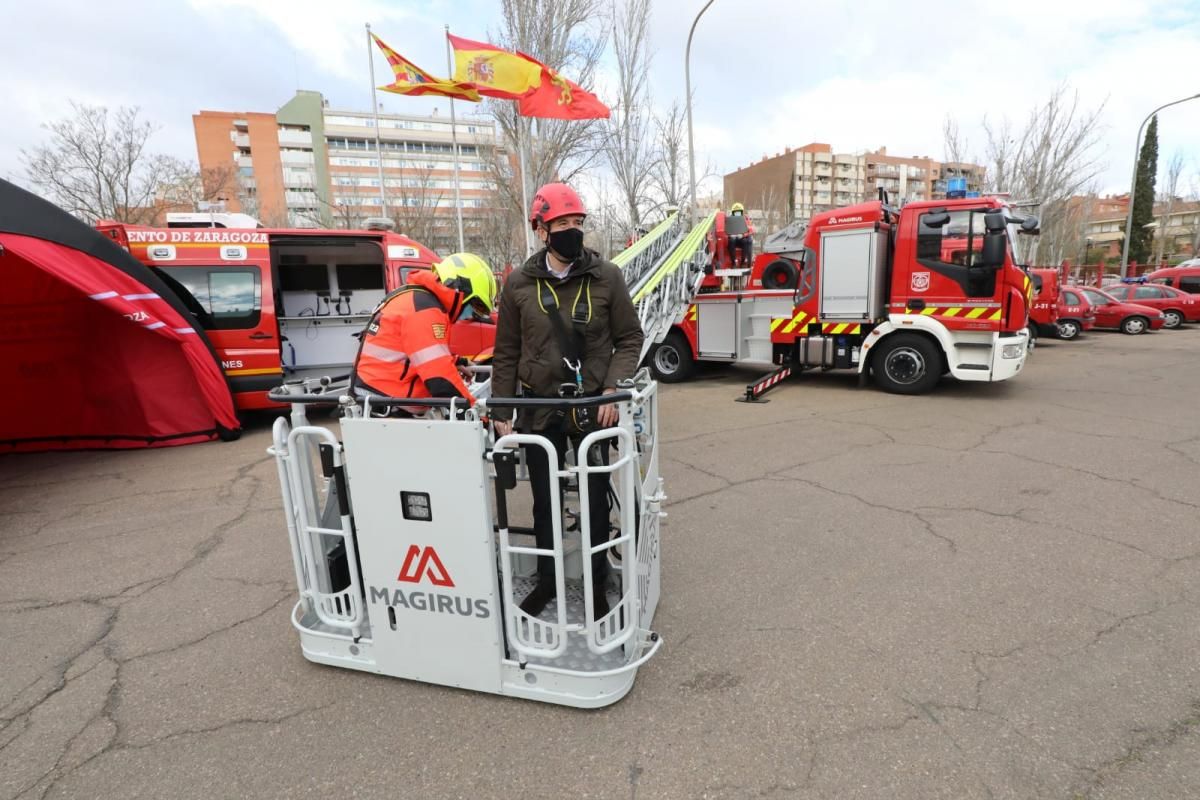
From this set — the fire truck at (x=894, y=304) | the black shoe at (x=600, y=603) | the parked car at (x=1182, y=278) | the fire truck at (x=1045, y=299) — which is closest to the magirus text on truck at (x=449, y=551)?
the black shoe at (x=600, y=603)

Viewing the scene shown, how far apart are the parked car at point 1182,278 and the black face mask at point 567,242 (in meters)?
27.7

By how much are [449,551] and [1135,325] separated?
75.1ft

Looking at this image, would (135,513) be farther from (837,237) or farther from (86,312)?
(837,237)

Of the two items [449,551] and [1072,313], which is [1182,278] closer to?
[1072,313]

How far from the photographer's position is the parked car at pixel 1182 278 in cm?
2078

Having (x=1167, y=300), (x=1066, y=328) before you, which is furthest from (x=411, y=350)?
(x=1167, y=300)

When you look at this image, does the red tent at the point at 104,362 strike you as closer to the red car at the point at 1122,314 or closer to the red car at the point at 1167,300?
the red car at the point at 1122,314

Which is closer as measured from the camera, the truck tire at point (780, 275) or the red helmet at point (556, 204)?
the red helmet at point (556, 204)

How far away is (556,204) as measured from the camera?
105 inches

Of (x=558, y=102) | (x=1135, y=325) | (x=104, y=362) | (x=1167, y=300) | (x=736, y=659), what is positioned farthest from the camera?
(x=1167, y=300)

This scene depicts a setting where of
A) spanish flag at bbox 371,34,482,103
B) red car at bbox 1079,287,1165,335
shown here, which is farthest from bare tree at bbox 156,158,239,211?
red car at bbox 1079,287,1165,335

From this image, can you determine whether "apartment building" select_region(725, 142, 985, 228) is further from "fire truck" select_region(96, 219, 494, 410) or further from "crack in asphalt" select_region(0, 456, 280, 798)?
"crack in asphalt" select_region(0, 456, 280, 798)

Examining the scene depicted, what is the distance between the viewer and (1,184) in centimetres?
480

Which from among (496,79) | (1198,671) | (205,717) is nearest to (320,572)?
(205,717)
